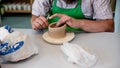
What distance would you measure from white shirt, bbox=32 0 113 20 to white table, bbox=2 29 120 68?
0.70 ft

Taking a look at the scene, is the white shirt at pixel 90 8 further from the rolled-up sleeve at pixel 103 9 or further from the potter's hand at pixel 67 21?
the potter's hand at pixel 67 21

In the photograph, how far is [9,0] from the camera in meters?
3.21

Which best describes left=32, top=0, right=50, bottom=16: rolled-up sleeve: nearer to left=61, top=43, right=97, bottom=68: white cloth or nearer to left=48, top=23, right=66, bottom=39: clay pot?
left=48, top=23, right=66, bottom=39: clay pot

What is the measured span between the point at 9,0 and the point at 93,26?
7.86 feet

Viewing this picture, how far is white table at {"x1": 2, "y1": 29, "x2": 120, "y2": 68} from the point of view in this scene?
808 mm

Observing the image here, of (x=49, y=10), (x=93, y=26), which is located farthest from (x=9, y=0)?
(x=93, y=26)

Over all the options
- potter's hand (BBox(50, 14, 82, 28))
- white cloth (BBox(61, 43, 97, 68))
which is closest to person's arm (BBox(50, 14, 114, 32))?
potter's hand (BBox(50, 14, 82, 28))

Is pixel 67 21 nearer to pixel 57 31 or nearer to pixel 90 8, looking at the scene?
pixel 57 31

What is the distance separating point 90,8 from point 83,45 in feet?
1.28

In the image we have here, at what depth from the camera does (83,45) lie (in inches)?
37.1

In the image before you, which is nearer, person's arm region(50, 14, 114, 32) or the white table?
the white table

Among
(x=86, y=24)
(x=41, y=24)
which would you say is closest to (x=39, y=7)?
(x=41, y=24)

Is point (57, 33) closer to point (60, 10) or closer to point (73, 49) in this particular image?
point (73, 49)

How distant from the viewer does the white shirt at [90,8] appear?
1.20 metres
